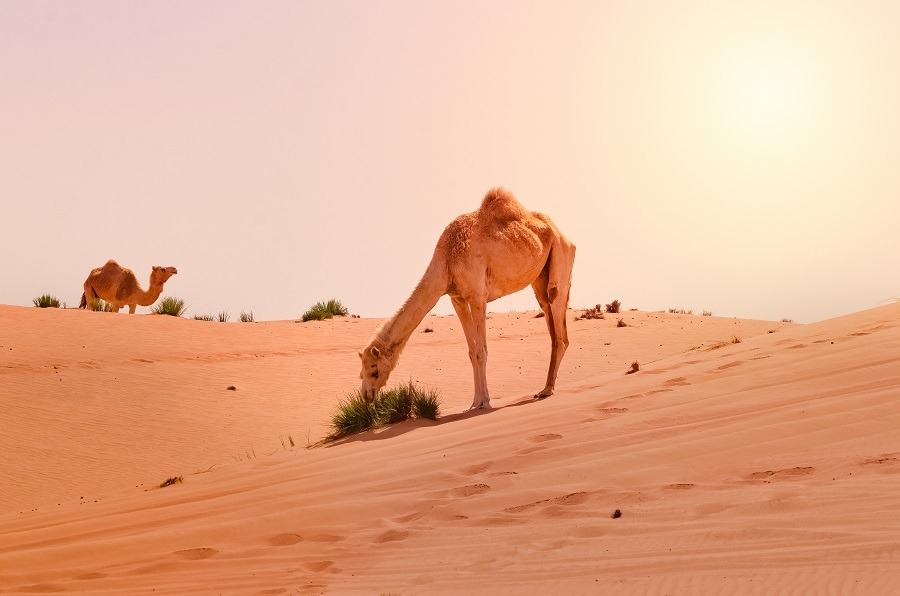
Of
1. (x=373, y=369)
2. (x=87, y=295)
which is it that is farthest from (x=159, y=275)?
(x=373, y=369)

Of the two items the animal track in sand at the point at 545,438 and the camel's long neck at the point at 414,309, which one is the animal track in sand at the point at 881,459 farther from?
the camel's long neck at the point at 414,309

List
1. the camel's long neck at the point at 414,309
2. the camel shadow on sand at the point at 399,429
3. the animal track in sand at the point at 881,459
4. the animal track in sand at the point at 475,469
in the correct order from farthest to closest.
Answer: the camel's long neck at the point at 414,309
the camel shadow on sand at the point at 399,429
the animal track in sand at the point at 475,469
the animal track in sand at the point at 881,459

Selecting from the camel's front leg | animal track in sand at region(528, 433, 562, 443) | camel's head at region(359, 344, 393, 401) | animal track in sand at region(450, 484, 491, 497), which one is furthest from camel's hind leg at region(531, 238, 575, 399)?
animal track in sand at region(450, 484, 491, 497)

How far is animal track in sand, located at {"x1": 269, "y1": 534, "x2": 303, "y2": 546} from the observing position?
6637 millimetres

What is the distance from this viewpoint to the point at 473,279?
1175 centimetres

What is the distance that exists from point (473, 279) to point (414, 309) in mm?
862

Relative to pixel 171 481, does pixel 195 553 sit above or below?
below

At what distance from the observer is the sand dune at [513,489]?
4.94 meters

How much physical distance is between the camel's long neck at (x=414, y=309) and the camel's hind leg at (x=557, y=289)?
69.9 inches

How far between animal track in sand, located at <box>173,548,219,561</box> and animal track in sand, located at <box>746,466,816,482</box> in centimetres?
378

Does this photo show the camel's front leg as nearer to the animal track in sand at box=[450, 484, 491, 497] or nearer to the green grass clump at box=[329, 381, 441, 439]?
the green grass clump at box=[329, 381, 441, 439]

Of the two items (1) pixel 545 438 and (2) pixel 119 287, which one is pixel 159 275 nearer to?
(2) pixel 119 287

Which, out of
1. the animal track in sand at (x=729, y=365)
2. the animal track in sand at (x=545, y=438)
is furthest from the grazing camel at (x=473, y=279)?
the animal track in sand at (x=545, y=438)

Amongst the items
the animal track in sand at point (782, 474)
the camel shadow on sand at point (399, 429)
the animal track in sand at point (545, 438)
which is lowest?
the animal track in sand at point (782, 474)
